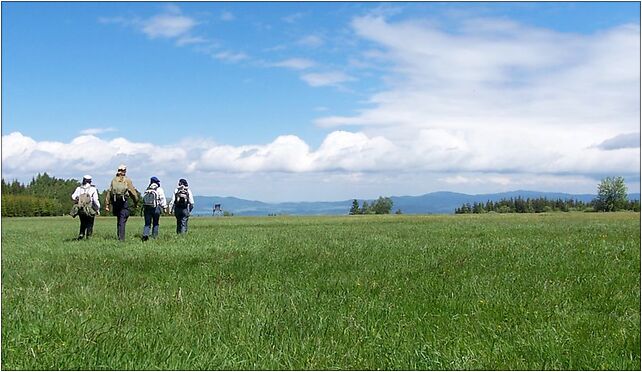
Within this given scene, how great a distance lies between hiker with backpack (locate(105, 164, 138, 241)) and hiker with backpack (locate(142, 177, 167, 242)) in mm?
681

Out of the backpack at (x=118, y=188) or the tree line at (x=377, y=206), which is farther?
the tree line at (x=377, y=206)

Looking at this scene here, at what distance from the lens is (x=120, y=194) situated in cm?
2161

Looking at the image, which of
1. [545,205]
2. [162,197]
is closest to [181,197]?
[162,197]

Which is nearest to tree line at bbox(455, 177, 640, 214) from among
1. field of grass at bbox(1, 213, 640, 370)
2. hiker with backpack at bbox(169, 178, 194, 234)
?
hiker with backpack at bbox(169, 178, 194, 234)

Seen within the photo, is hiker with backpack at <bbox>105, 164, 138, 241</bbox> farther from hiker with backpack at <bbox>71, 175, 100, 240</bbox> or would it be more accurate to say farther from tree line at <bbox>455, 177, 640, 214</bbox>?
tree line at <bbox>455, 177, 640, 214</bbox>

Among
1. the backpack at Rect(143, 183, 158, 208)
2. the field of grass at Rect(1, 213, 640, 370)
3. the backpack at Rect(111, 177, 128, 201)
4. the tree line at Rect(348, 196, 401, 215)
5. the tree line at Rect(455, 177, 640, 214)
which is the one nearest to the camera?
the field of grass at Rect(1, 213, 640, 370)

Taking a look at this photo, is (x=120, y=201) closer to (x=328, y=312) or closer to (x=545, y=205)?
(x=328, y=312)

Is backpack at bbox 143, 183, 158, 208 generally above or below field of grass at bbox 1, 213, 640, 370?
above

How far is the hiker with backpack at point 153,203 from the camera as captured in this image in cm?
2247

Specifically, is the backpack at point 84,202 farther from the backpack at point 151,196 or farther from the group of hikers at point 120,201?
the backpack at point 151,196

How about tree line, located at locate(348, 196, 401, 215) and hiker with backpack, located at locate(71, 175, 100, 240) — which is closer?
hiker with backpack, located at locate(71, 175, 100, 240)

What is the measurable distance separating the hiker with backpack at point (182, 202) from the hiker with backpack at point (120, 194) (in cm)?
262

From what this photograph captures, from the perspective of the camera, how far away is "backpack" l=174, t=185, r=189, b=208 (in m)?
24.4

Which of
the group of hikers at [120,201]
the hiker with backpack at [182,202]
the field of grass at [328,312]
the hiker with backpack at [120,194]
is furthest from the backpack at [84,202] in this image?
the field of grass at [328,312]
